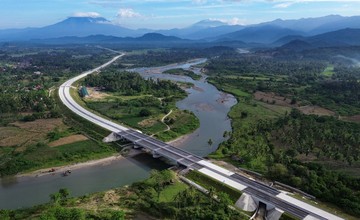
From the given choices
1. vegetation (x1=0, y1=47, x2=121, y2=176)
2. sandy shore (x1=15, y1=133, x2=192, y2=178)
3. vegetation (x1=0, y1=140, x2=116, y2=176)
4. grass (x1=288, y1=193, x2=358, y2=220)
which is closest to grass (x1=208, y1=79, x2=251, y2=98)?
vegetation (x1=0, y1=47, x2=121, y2=176)

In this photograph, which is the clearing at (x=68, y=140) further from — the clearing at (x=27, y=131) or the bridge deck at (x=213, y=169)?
the bridge deck at (x=213, y=169)

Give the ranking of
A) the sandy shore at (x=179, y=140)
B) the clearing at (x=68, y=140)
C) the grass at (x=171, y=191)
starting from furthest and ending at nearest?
the sandy shore at (x=179, y=140) → the clearing at (x=68, y=140) → the grass at (x=171, y=191)

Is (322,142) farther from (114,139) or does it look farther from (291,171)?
(114,139)

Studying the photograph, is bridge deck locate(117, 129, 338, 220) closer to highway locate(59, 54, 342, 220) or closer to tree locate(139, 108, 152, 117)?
highway locate(59, 54, 342, 220)

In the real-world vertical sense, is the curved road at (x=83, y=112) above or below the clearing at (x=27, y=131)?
above

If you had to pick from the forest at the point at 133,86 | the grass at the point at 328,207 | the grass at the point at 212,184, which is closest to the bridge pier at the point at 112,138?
the grass at the point at 212,184

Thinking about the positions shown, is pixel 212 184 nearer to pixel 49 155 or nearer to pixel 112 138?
pixel 112 138

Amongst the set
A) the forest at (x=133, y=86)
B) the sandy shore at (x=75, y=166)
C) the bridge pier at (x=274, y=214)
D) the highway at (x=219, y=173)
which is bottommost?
the sandy shore at (x=75, y=166)

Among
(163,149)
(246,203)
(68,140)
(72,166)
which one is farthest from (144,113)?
(246,203)
